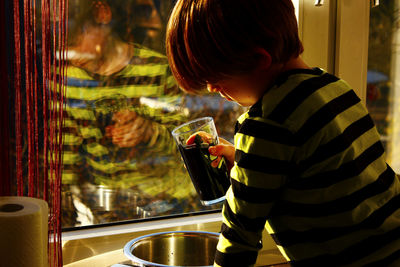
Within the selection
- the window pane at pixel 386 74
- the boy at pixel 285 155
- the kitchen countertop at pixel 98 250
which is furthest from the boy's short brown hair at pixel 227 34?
the window pane at pixel 386 74

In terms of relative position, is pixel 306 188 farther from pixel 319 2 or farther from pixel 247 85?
pixel 319 2

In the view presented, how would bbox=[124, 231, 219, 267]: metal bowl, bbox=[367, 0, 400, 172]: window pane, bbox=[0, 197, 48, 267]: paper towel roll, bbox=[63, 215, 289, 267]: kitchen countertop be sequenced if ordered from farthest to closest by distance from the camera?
bbox=[367, 0, 400, 172]: window pane
bbox=[63, 215, 289, 267]: kitchen countertop
bbox=[124, 231, 219, 267]: metal bowl
bbox=[0, 197, 48, 267]: paper towel roll

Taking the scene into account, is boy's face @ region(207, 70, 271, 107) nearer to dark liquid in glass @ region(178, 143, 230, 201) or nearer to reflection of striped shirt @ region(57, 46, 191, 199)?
dark liquid in glass @ region(178, 143, 230, 201)

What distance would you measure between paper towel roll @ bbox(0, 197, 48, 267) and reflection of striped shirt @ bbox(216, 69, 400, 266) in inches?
10.6

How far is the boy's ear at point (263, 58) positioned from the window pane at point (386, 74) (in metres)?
0.94

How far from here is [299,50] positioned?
74cm

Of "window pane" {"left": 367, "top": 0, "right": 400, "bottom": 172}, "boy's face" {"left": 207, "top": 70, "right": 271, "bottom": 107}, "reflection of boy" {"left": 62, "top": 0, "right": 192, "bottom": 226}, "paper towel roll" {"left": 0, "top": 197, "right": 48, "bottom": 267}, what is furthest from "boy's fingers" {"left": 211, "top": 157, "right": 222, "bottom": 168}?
"window pane" {"left": 367, "top": 0, "right": 400, "bottom": 172}

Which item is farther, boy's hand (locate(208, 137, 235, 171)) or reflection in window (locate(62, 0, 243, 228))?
reflection in window (locate(62, 0, 243, 228))

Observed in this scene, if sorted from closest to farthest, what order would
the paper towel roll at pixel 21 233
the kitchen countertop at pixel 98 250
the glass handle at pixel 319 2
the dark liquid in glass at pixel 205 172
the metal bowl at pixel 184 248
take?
1. the paper towel roll at pixel 21 233
2. the dark liquid in glass at pixel 205 172
3. the metal bowl at pixel 184 248
4. the kitchen countertop at pixel 98 250
5. the glass handle at pixel 319 2

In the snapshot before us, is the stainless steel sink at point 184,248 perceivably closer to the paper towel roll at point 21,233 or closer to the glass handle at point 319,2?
the paper towel roll at point 21,233

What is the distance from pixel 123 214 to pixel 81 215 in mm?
121

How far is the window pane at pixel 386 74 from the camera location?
150 cm

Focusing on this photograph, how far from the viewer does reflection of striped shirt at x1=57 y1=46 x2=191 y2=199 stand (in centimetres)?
119

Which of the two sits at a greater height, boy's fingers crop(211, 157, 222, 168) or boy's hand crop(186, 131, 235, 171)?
boy's hand crop(186, 131, 235, 171)
